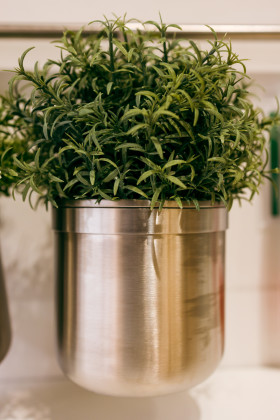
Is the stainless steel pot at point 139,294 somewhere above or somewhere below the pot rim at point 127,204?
below

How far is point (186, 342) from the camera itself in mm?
394

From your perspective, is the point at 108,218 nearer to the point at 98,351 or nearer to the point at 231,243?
the point at 98,351

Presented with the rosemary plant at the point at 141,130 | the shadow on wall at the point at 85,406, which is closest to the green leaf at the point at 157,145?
the rosemary plant at the point at 141,130

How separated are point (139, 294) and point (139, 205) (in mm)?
88

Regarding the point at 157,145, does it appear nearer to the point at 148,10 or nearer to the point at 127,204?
the point at 127,204

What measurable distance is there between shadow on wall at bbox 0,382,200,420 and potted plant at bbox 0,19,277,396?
12cm

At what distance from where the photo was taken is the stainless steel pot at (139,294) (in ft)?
1.24

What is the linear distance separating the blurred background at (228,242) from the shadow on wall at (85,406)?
0.06 meters

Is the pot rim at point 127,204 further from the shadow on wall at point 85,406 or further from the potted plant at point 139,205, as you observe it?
the shadow on wall at point 85,406

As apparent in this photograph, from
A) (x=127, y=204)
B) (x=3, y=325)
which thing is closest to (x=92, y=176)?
(x=127, y=204)

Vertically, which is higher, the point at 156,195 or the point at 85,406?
the point at 156,195

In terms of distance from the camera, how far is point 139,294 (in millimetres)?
381

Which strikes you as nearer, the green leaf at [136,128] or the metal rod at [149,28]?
the green leaf at [136,128]

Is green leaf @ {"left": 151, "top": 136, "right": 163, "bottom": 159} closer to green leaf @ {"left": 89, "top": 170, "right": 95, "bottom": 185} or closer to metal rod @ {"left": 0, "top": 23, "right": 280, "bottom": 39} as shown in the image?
green leaf @ {"left": 89, "top": 170, "right": 95, "bottom": 185}
